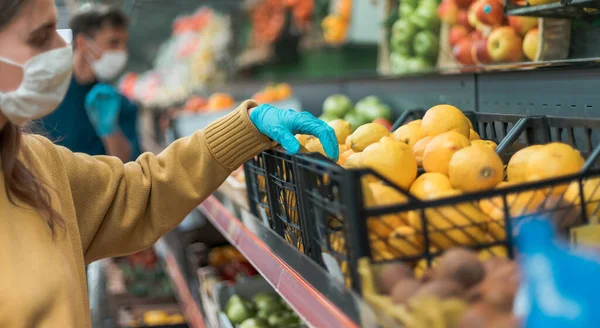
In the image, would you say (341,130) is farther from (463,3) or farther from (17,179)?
(463,3)

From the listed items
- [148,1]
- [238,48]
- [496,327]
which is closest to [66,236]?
[496,327]

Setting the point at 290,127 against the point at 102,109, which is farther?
the point at 102,109

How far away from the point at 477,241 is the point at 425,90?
156 centimetres

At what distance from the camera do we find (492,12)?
203 centimetres

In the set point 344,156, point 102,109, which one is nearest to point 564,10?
point 344,156

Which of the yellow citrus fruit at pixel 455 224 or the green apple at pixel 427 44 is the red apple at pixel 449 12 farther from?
the yellow citrus fruit at pixel 455 224

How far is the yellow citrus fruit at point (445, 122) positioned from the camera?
4.67ft

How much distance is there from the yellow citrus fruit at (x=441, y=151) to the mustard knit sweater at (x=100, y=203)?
45 centimetres

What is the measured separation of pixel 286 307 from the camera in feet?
7.41

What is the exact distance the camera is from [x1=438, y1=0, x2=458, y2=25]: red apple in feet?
8.09

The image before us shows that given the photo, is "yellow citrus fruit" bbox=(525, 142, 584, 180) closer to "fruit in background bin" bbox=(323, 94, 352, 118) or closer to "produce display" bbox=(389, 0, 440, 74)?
"produce display" bbox=(389, 0, 440, 74)

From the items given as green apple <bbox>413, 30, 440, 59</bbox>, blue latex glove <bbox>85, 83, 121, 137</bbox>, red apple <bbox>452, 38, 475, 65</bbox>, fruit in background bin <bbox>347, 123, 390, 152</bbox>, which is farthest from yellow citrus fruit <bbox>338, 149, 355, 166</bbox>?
blue latex glove <bbox>85, 83, 121, 137</bbox>

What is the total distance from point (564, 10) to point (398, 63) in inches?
53.5

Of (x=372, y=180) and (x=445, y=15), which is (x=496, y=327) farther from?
(x=445, y=15)
